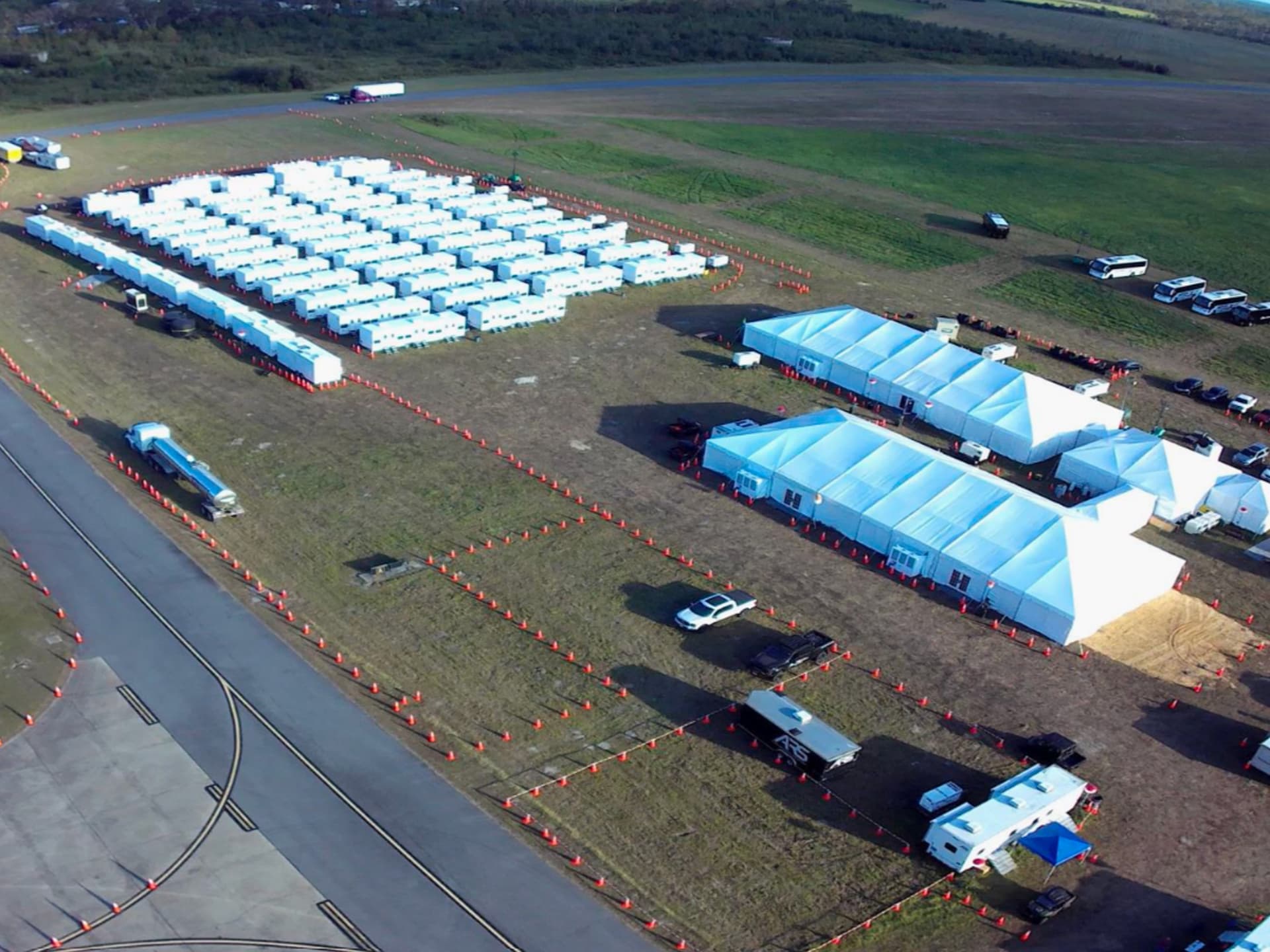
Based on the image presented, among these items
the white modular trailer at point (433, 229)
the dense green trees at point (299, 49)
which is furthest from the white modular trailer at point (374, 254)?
the dense green trees at point (299, 49)

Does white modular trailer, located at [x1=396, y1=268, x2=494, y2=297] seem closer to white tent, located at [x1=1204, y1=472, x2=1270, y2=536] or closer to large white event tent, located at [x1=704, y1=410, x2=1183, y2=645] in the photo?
large white event tent, located at [x1=704, y1=410, x2=1183, y2=645]

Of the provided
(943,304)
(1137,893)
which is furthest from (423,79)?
(1137,893)

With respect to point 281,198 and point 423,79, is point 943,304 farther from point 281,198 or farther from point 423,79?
point 423,79

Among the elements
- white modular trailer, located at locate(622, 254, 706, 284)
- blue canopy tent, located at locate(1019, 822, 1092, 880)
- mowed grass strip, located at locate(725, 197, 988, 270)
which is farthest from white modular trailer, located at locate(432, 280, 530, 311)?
blue canopy tent, located at locate(1019, 822, 1092, 880)

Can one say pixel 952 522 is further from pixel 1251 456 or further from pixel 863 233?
pixel 863 233

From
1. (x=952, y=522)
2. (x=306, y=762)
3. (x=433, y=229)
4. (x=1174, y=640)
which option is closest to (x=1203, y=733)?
(x=1174, y=640)

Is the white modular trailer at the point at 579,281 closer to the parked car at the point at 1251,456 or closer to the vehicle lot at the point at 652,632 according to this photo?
the vehicle lot at the point at 652,632
